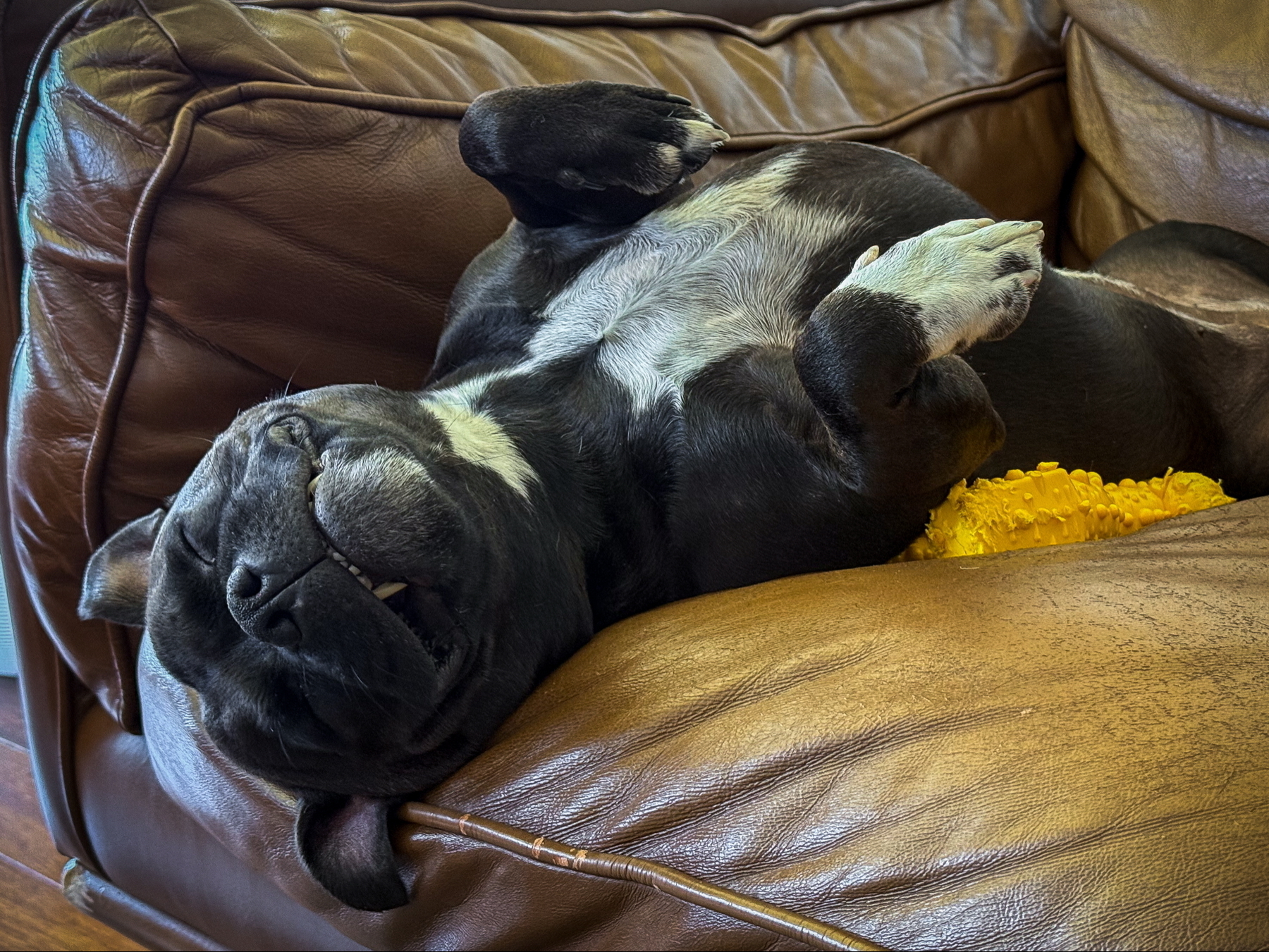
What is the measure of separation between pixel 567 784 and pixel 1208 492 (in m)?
1.08

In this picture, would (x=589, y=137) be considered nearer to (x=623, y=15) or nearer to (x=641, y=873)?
(x=623, y=15)

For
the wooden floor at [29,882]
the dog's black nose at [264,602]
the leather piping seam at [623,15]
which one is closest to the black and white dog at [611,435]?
the dog's black nose at [264,602]

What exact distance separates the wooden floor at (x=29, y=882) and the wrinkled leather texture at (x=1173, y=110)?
103 inches

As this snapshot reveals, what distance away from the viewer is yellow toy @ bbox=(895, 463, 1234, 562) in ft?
4.47

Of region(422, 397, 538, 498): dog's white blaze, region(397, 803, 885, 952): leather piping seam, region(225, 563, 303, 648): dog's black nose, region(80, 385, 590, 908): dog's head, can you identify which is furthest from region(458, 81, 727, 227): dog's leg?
region(397, 803, 885, 952): leather piping seam

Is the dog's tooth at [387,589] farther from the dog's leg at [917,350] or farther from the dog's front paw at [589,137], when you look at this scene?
the dog's front paw at [589,137]

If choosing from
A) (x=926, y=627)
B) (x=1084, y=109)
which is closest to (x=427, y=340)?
(x=926, y=627)

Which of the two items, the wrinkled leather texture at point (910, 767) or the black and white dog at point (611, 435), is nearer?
the wrinkled leather texture at point (910, 767)

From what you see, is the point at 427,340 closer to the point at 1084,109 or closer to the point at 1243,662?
the point at 1243,662

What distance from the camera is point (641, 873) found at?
97 centimetres

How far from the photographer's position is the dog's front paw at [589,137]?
5.02 feet

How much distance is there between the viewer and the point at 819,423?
134cm

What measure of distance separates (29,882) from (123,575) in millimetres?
1155

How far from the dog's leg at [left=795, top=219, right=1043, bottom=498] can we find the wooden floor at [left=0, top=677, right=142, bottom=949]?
179 centimetres
